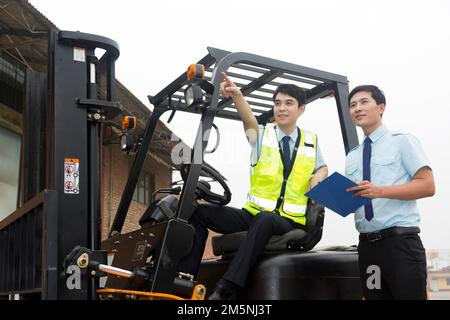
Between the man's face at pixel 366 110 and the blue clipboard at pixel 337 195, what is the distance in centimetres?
49

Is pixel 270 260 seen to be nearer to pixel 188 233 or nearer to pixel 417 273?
pixel 188 233

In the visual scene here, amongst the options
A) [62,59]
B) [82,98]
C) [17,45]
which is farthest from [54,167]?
[17,45]

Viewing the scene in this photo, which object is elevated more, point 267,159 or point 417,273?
point 267,159

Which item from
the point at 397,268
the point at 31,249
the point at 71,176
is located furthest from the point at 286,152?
the point at 31,249

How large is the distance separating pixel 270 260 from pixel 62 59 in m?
1.70

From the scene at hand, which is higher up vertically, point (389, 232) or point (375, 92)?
point (375, 92)

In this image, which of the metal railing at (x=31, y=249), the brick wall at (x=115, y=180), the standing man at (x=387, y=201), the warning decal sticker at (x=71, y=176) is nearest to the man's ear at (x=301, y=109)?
the standing man at (x=387, y=201)

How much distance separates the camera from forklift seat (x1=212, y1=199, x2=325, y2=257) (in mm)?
3184

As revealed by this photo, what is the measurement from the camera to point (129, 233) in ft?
10.6

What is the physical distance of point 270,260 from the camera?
3.00m

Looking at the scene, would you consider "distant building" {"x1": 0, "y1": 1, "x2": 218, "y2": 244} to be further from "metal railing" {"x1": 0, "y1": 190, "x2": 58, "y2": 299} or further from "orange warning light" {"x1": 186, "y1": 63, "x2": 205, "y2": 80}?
"orange warning light" {"x1": 186, "y1": 63, "x2": 205, "y2": 80}

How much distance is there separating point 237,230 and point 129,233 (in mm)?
661

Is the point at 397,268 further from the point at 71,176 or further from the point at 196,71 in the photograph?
the point at 71,176

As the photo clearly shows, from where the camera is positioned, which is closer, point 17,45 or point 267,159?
point 267,159
